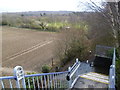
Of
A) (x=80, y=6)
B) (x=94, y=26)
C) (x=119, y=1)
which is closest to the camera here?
(x=119, y=1)

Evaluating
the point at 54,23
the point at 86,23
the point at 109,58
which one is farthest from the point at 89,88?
the point at 54,23

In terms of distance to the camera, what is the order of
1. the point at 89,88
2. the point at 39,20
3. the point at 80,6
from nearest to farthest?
the point at 89,88, the point at 80,6, the point at 39,20

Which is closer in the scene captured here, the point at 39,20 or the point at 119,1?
the point at 119,1

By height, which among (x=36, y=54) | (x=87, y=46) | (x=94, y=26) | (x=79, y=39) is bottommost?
(x=36, y=54)

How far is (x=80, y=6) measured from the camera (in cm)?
621

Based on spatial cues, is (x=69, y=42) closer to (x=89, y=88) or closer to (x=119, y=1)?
(x=119, y=1)

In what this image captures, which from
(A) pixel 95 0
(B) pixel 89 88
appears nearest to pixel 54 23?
(A) pixel 95 0

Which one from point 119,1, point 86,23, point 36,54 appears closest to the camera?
point 119,1

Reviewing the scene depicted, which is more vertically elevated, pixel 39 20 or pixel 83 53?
pixel 39 20

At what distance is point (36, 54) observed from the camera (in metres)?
11.0

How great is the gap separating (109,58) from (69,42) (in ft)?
8.94

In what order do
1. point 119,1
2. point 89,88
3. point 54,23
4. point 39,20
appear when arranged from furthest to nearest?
point 39,20 → point 54,23 → point 119,1 → point 89,88

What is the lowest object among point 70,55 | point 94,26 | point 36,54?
point 36,54

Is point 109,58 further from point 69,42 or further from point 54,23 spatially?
point 54,23
